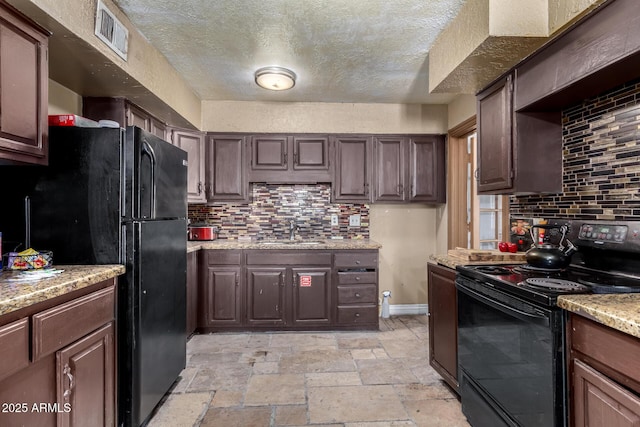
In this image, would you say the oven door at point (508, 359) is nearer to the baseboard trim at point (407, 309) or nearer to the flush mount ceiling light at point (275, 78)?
the baseboard trim at point (407, 309)

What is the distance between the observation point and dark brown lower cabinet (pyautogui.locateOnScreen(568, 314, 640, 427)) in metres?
0.98

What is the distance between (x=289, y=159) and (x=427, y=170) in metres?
1.52

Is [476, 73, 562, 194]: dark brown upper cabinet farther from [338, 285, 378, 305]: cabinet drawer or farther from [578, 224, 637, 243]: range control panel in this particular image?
[338, 285, 378, 305]: cabinet drawer

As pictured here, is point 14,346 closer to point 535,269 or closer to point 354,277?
point 535,269

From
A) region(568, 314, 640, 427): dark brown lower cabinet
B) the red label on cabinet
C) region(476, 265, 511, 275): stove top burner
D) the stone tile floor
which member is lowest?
the stone tile floor

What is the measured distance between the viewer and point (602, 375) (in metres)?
1.09

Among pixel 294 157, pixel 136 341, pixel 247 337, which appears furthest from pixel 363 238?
pixel 136 341

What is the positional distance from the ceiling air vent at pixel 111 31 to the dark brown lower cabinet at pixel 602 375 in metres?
2.59

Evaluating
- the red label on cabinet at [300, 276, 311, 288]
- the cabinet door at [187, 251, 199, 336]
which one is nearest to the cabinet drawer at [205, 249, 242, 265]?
the cabinet door at [187, 251, 199, 336]

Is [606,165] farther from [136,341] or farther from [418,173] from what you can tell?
[136,341]

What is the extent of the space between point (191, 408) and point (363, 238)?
95.4 inches

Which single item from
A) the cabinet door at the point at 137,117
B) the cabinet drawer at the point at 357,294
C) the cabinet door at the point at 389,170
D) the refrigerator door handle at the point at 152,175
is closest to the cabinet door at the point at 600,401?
the refrigerator door handle at the point at 152,175

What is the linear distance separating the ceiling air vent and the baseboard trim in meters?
3.48

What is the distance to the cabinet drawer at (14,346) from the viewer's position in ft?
3.49
